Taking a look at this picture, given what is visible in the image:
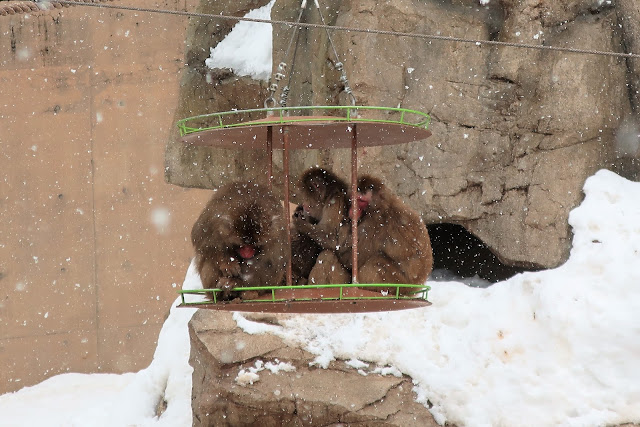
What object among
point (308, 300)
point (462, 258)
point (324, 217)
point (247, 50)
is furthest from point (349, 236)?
point (247, 50)

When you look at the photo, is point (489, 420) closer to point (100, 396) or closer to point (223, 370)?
point (223, 370)

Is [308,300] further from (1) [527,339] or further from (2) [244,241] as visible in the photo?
(1) [527,339]

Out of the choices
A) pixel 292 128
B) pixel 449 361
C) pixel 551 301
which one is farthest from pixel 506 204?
pixel 292 128

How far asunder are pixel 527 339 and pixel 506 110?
6.06ft

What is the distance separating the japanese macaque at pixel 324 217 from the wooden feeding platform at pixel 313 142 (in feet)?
0.71

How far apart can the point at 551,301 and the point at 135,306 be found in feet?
21.5

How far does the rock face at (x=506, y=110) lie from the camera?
21.8 ft

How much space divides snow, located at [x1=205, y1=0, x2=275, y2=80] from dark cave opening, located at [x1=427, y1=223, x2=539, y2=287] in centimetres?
222

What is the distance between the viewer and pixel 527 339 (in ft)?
20.0

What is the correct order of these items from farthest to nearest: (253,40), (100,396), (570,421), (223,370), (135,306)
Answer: (135,306) < (100,396) < (253,40) < (223,370) < (570,421)

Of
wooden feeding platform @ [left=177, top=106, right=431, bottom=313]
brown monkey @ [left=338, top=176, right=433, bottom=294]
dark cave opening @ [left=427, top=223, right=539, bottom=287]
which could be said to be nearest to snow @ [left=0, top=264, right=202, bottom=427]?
dark cave opening @ [left=427, top=223, right=539, bottom=287]

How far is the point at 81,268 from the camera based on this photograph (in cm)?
1120

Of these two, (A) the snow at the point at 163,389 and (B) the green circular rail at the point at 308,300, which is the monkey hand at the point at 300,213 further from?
(A) the snow at the point at 163,389

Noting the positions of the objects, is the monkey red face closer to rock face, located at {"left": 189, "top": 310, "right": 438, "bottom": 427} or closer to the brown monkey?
the brown monkey
